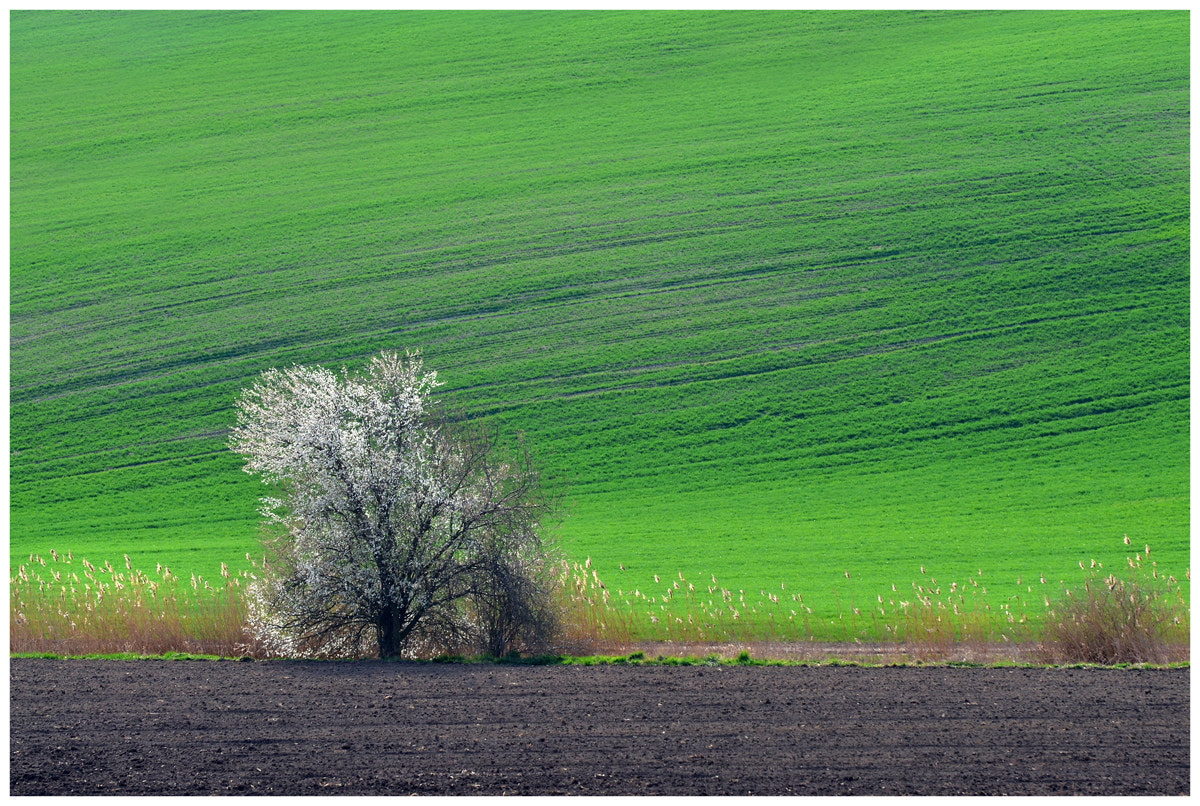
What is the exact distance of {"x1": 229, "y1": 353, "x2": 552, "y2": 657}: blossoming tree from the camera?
12.5 meters

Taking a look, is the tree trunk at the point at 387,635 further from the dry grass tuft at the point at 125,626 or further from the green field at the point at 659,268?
the green field at the point at 659,268

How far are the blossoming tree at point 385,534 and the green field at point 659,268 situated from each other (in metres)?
9.16

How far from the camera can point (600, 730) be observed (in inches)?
355

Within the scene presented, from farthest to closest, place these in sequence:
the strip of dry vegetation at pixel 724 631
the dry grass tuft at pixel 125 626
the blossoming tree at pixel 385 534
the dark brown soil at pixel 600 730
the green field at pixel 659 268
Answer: the green field at pixel 659 268, the dry grass tuft at pixel 125 626, the blossoming tree at pixel 385 534, the strip of dry vegetation at pixel 724 631, the dark brown soil at pixel 600 730

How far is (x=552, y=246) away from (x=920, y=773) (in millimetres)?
32885

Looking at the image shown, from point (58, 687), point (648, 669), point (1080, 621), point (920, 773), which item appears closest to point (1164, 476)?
point (1080, 621)

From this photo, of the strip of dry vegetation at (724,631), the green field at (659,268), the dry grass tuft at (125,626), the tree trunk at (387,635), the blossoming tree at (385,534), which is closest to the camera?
the strip of dry vegetation at (724,631)

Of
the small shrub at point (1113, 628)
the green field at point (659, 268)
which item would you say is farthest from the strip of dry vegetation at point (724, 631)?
the green field at point (659, 268)

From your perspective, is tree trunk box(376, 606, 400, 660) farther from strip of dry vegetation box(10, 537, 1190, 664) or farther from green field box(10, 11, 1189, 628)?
green field box(10, 11, 1189, 628)

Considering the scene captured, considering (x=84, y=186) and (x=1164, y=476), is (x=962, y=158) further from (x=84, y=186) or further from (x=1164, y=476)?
(x=84, y=186)

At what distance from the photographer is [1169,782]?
762 cm

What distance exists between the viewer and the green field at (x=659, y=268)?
1054 inches

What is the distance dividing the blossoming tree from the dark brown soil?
3.11 feet

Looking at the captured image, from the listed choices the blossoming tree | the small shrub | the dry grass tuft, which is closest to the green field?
the small shrub
